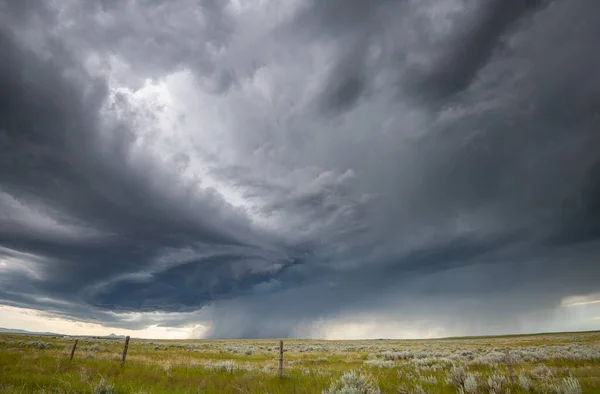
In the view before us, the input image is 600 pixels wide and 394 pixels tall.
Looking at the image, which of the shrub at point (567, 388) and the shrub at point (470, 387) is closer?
the shrub at point (567, 388)

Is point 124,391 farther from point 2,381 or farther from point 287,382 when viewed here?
point 287,382

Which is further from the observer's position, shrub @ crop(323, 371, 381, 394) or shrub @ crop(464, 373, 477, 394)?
shrub @ crop(464, 373, 477, 394)

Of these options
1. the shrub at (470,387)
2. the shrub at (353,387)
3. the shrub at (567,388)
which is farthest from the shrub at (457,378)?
the shrub at (353,387)

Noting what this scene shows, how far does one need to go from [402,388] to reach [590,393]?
633cm

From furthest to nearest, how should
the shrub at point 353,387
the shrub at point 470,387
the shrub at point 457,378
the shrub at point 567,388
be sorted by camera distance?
the shrub at point 457,378 < the shrub at point 470,387 < the shrub at point 567,388 < the shrub at point 353,387

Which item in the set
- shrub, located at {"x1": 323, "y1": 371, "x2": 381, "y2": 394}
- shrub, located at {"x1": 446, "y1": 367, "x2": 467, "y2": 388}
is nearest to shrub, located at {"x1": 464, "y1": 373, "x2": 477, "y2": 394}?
shrub, located at {"x1": 446, "y1": 367, "x2": 467, "y2": 388}

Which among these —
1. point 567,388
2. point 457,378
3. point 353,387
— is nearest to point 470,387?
point 457,378

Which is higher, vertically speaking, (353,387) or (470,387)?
(353,387)

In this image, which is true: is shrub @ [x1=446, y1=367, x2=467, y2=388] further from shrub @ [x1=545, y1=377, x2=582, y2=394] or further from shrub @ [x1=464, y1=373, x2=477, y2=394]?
shrub @ [x1=545, y1=377, x2=582, y2=394]

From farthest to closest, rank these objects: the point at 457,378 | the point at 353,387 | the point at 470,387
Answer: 1. the point at 457,378
2. the point at 470,387
3. the point at 353,387

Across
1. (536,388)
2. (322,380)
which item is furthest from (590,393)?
(322,380)

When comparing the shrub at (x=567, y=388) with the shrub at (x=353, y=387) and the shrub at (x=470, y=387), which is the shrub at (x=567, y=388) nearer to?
the shrub at (x=470, y=387)

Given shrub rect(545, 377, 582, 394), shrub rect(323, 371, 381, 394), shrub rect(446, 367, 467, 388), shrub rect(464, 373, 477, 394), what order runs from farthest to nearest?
shrub rect(446, 367, 467, 388), shrub rect(464, 373, 477, 394), shrub rect(545, 377, 582, 394), shrub rect(323, 371, 381, 394)

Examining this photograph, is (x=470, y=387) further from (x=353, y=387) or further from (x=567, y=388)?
(x=353, y=387)
